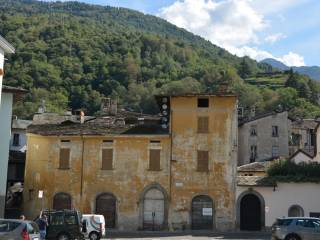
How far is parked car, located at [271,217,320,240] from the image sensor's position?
2744 centimetres

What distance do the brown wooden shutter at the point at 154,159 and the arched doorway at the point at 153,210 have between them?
1741mm

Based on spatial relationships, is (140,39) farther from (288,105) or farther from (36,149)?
(36,149)

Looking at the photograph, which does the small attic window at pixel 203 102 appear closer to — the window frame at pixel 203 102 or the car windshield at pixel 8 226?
the window frame at pixel 203 102

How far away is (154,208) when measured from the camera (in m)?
42.8

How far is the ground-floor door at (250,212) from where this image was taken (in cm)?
4222

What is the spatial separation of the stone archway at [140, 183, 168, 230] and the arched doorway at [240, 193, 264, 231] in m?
6.00

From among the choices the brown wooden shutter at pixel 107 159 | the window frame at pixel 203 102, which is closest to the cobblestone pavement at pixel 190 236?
the brown wooden shutter at pixel 107 159

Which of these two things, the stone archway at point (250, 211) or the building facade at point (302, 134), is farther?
the building facade at point (302, 134)

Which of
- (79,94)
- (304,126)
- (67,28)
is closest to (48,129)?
(304,126)

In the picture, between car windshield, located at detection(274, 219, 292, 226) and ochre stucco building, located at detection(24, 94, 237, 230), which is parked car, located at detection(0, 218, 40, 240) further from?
ochre stucco building, located at detection(24, 94, 237, 230)

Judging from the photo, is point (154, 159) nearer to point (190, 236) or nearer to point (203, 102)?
point (203, 102)

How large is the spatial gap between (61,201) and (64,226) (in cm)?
1521

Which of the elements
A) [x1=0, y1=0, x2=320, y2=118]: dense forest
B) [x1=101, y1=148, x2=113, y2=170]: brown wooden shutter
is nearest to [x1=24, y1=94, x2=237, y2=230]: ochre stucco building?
[x1=101, y1=148, x2=113, y2=170]: brown wooden shutter

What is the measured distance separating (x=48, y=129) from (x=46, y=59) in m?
79.1
